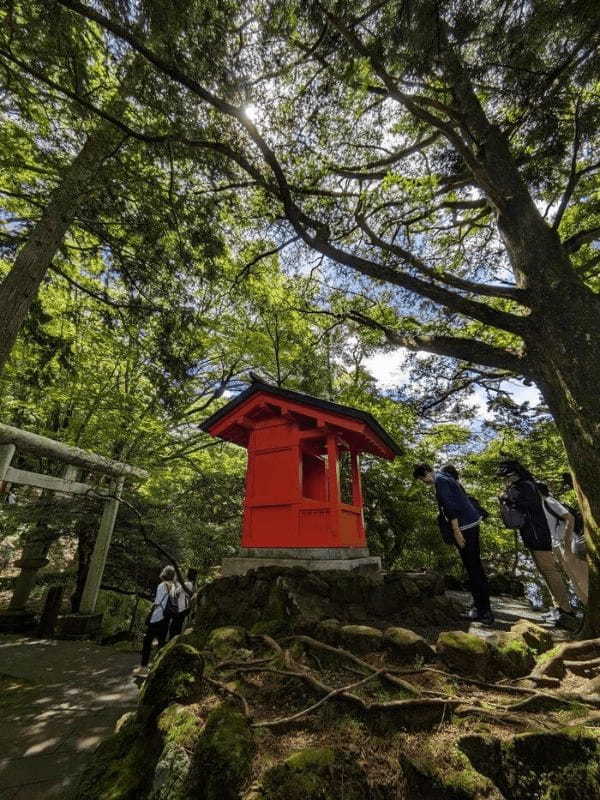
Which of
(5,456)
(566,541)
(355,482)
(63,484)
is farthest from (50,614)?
(566,541)

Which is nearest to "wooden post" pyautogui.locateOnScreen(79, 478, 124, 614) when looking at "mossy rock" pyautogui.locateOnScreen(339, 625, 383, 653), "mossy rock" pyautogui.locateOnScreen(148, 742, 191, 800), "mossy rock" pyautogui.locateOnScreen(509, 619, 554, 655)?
"mossy rock" pyautogui.locateOnScreen(339, 625, 383, 653)

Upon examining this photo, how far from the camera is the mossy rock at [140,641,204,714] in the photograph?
2.94m

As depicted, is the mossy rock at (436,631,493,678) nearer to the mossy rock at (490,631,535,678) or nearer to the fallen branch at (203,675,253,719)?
the mossy rock at (490,631,535,678)

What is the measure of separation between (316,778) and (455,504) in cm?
351

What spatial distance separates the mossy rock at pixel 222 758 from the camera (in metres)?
1.98

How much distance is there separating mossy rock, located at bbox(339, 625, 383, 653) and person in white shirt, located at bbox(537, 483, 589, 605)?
115 inches

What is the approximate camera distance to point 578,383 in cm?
351

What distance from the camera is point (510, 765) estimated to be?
182 cm

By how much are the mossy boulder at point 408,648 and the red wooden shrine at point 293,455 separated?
268 centimetres

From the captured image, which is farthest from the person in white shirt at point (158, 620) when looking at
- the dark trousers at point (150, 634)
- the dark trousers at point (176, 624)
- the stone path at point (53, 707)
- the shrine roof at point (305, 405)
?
the shrine roof at point (305, 405)

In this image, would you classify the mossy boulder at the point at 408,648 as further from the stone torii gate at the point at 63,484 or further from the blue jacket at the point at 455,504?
the stone torii gate at the point at 63,484

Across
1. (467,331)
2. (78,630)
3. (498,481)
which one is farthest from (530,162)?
(78,630)

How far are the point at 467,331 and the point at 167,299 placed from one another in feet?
24.0

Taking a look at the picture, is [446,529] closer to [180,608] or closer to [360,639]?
[360,639]
